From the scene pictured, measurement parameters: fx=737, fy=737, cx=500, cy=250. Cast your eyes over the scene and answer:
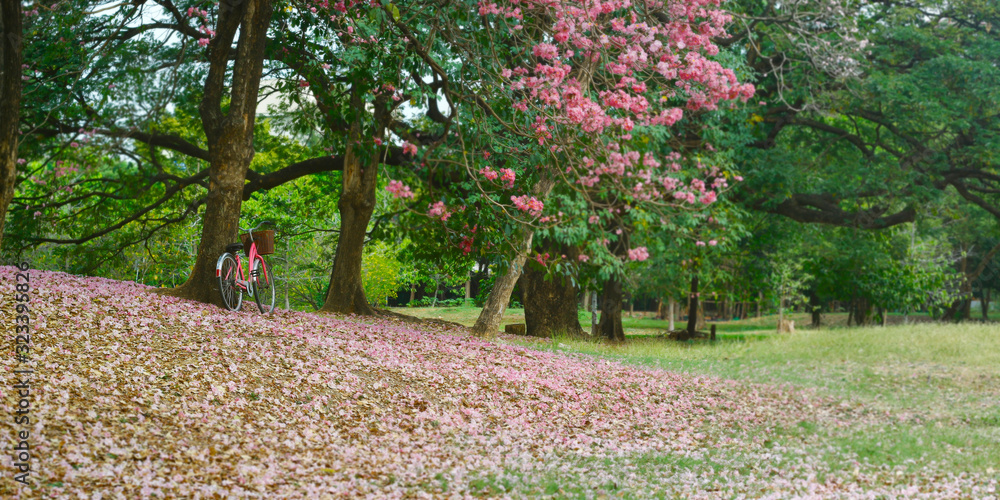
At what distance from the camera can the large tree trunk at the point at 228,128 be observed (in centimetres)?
964

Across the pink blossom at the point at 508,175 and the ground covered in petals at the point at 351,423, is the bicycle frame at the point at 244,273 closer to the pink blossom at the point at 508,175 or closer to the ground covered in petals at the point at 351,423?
the ground covered in petals at the point at 351,423

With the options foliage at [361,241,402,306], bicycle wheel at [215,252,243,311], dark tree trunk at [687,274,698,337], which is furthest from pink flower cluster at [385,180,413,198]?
dark tree trunk at [687,274,698,337]

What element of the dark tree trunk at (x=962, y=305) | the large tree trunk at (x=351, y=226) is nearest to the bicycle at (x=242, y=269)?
the large tree trunk at (x=351, y=226)

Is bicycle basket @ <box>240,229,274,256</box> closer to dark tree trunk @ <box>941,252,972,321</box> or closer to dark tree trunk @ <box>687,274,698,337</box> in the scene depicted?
dark tree trunk @ <box>687,274,698,337</box>

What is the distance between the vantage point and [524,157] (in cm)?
1038

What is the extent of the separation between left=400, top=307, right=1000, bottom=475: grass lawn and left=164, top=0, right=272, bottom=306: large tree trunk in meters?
5.83

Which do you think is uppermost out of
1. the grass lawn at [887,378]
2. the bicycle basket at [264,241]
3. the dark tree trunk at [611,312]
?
the bicycle basket at [264,241]

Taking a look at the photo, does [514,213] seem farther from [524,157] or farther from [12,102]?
[12,102]

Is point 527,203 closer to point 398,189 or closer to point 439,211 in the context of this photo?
point 439,211

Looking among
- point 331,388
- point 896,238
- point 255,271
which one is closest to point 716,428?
point 331,388

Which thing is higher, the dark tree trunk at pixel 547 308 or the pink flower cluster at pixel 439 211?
the pink flower cluster at pixel 439 211

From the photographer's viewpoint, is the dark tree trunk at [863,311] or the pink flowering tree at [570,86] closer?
the pink flowering tree at [570,86]

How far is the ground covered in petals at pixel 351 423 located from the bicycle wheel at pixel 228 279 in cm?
48

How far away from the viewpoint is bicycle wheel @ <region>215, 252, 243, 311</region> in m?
9.49
